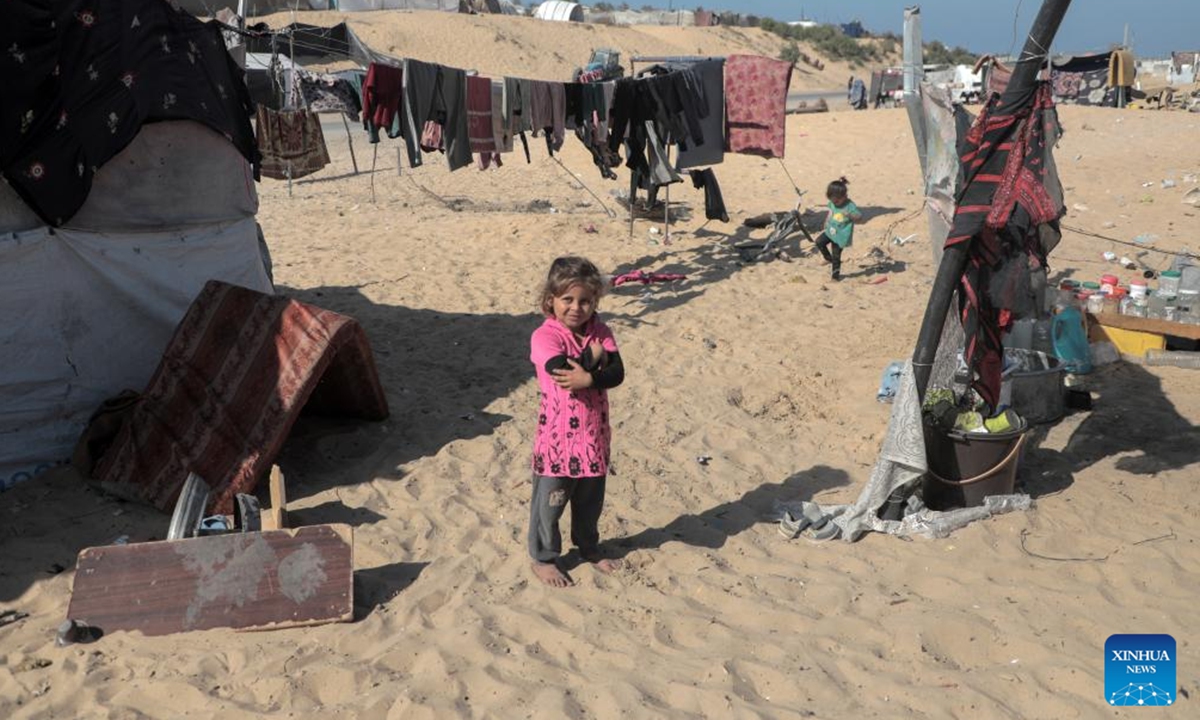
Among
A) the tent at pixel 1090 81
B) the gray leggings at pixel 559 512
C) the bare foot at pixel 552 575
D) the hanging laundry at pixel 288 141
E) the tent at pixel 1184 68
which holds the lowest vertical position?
the bare foot at pixel 552 575

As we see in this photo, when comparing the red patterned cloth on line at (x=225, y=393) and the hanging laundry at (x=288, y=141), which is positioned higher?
the hanging laundry at (x=288, y=141)

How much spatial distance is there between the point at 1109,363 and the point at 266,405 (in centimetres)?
621

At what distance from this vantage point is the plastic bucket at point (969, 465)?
489 cm

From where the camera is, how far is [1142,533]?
472cm

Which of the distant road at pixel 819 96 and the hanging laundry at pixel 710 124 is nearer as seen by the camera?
the hanging laundry at pixel 710 124

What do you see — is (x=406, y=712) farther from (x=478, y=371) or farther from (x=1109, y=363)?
(x=1109, y=363)

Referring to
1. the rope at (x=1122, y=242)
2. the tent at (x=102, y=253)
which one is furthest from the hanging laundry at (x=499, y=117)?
the rope at (x=1122, y=242)

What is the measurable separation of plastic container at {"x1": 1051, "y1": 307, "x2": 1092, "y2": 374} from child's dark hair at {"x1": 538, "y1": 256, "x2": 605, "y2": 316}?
4.64 metres

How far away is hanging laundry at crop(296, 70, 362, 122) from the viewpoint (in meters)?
9.10

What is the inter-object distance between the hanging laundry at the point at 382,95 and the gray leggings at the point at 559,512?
472 centimetres

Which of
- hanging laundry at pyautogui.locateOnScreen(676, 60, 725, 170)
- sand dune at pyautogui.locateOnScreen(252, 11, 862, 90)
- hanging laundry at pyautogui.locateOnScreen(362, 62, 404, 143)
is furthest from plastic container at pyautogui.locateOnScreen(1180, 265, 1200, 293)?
sand dune at pyautogui.locateOnScreen(252, 11, 862, 90)

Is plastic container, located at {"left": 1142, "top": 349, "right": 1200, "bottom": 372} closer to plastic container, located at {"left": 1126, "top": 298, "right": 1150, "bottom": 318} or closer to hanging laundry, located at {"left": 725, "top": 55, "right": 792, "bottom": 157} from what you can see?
plastic container, located at {"left": 1126, "top": 298, "right": 1150, "bottom": 318}

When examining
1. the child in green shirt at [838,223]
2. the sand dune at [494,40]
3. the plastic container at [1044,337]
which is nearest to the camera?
the plastic container at [1044,337]

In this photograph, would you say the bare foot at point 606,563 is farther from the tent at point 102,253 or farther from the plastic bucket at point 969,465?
the tent at point 102,253
